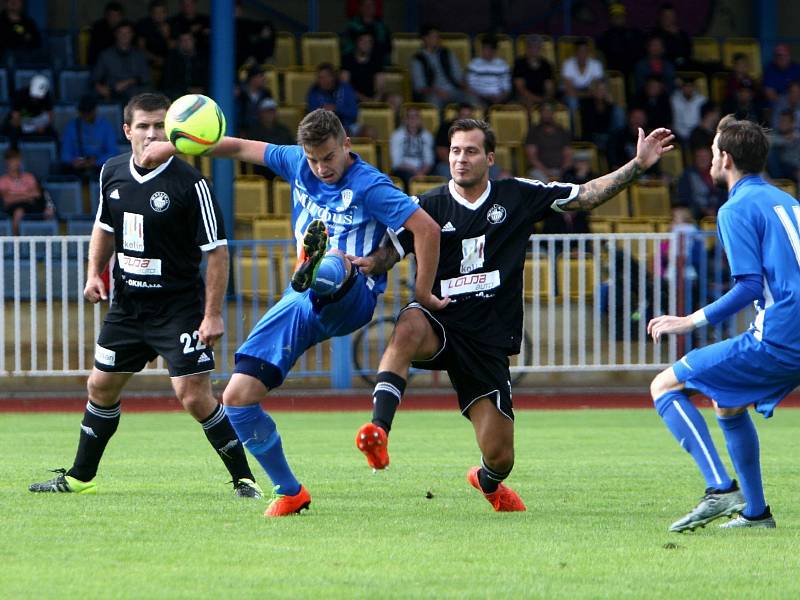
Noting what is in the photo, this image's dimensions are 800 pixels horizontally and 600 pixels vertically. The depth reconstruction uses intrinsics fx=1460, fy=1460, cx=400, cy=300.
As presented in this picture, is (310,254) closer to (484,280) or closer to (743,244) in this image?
(484,280)

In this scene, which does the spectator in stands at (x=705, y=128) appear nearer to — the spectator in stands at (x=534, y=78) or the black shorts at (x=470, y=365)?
the spectator in stands at (x=534, y=78)

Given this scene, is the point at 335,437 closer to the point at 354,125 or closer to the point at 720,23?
the point at 354,125

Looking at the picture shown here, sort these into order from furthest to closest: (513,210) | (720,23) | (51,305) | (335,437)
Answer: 1. (720,23)
2. (51,305)
3. (335,437)
4. (513,210)

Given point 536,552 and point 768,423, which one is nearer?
point 536,552

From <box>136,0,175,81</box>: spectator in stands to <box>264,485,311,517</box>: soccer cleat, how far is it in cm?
1304

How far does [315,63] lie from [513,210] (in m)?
13.5

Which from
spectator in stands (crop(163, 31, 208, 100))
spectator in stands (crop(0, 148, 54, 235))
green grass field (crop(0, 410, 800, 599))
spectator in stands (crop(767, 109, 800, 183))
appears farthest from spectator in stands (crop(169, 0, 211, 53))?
green grass field (crop(0, 410, 800, 599))

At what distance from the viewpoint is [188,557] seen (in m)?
5.79

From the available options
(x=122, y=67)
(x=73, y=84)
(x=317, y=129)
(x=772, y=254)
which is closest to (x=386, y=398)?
(x=317, y=129)

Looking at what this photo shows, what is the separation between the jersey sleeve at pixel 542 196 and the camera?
301 inches

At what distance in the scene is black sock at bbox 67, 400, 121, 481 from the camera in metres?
8.02

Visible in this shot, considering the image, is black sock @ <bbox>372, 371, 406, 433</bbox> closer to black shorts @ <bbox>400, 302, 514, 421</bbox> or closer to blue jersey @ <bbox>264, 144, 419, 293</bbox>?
black shorts @ <bbox>400, 302, 514, 421</bbox>

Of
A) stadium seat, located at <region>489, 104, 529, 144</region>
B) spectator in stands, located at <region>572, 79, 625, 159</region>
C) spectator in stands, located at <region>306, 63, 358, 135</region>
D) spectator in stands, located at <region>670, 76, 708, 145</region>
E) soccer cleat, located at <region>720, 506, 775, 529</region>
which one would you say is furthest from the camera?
spectator in stands, located at <region>670, 76, 708, 145</region>

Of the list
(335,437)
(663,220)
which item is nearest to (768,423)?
(335,437)
